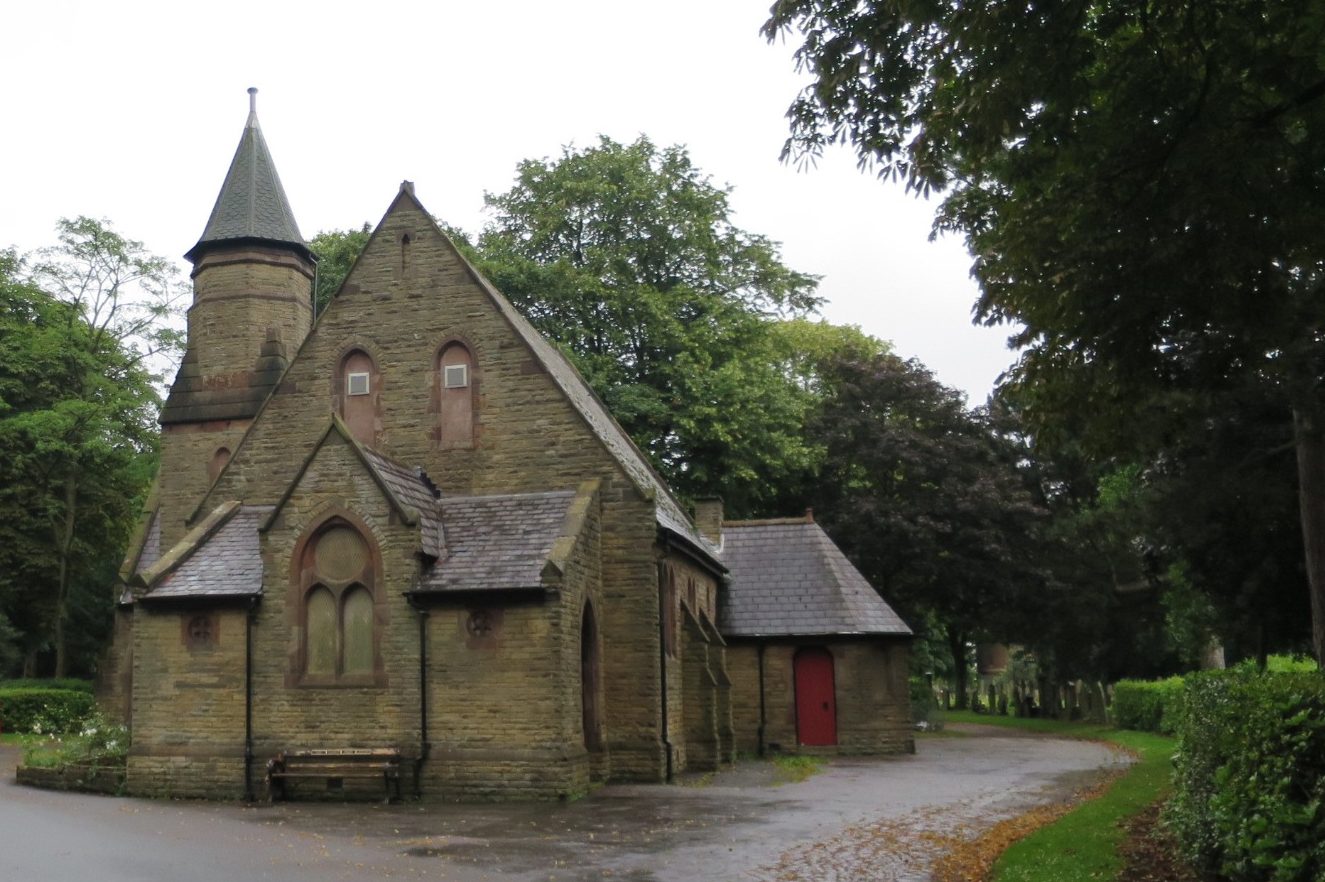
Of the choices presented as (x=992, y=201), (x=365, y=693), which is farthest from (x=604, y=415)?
(x=992, y=201)

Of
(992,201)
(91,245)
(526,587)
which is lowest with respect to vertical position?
(526,587)

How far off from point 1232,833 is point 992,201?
708 centimetres

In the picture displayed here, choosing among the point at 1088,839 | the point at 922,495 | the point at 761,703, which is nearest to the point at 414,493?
the point at 1088,839

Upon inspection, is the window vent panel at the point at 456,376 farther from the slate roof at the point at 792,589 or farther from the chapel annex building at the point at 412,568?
the slate roof at the point at 792,589

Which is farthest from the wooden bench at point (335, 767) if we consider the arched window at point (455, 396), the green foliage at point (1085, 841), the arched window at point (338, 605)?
the green foliage at point (1085, 841)

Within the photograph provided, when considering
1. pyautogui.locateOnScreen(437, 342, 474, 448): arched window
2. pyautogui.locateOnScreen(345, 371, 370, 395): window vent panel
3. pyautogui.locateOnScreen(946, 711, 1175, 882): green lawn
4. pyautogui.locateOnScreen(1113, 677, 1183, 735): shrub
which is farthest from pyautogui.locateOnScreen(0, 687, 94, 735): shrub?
pyautogui.locateOnScreen(1113, 677, 1183, 735): shrub

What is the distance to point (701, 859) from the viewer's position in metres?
13.8

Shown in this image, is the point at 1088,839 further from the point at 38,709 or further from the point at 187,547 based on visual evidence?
the point at 38,709

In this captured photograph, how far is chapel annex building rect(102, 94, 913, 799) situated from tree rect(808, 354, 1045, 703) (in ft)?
53.8

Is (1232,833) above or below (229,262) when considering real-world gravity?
below

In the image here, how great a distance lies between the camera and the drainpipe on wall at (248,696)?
70.2 ft

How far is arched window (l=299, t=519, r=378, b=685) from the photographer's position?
21609 millimetres

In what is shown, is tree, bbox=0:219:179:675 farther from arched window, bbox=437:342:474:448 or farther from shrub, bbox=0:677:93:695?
arched window, bbox=437:342:474:448

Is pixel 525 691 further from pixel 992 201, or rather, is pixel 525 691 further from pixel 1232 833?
pixel 1232 833
